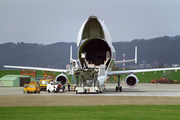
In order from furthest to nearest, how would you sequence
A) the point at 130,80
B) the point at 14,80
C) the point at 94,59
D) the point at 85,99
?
1. the point at 14,80
2. the point at 94,59
3. the point at 130,80
4. the point at 85,99

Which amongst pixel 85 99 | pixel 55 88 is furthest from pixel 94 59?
pixel 85 99

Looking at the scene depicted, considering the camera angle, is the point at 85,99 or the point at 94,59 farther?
the point at 94,59

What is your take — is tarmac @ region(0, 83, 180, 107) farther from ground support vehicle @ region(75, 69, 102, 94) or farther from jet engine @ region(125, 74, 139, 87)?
jet engine @ region(125, 74, 139, 87)

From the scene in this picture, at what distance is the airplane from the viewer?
3756 cm

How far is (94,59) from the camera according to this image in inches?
1795

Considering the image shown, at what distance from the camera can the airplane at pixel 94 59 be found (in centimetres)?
3756

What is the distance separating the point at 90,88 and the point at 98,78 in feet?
8.26

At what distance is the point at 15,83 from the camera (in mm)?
63375

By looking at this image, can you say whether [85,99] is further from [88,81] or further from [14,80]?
[14,80]

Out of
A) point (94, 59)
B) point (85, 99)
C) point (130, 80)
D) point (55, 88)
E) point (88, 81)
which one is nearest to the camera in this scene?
point (85, 99)

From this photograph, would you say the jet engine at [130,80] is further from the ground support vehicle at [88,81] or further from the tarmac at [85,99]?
the tarmac at [85,99]
